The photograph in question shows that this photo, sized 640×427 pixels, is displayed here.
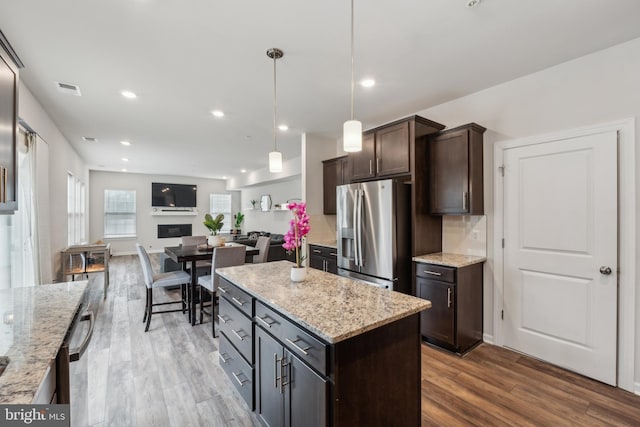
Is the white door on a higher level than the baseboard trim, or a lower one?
higher

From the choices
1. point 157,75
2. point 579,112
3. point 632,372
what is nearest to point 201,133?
point 157,75

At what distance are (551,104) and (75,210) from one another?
850 centimetres

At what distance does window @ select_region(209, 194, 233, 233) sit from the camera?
1095 centimetres

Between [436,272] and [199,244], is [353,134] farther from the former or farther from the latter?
[199,244]

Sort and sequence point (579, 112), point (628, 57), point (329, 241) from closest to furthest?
1. point (628, 57)
2. point (579, 112)
3. point (329, 241)

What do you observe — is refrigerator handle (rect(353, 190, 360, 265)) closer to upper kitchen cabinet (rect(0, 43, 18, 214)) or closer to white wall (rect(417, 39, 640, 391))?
white wall (rect(417, 39, 640, 391))

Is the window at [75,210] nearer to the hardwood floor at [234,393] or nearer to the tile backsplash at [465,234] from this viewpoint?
the hardwood floor at [234,393]

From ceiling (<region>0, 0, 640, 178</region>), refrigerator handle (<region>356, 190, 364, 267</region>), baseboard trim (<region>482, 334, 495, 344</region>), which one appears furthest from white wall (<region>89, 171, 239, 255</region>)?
baseboard trim (<region>482, 334, 495, 344</region>)

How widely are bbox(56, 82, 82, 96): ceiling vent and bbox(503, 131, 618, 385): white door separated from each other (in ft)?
15.3

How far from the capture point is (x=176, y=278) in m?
3.78

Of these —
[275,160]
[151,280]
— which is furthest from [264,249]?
[275,160]

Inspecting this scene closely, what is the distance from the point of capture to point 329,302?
161 cm

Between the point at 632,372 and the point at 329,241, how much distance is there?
350 centimetres

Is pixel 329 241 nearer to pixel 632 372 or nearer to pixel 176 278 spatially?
pixel 176 278
